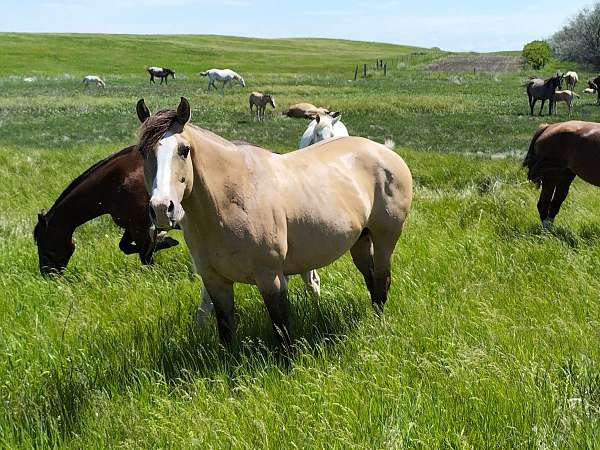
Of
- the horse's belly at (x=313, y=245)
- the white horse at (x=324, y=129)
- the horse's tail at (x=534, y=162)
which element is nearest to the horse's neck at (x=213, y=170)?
the horse's belly at (x=313, y=245)

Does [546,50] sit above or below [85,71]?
above

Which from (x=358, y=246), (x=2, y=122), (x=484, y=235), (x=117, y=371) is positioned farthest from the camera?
(x=2, y=122)

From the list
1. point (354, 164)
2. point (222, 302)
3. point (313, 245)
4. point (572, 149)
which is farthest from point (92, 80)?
point (313, 245)

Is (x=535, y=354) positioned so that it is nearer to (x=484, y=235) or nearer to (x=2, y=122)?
(x=484, y=235)

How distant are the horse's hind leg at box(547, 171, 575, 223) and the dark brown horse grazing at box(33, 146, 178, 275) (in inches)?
193

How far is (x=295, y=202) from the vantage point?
3701 millimetres

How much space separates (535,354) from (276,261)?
171cm

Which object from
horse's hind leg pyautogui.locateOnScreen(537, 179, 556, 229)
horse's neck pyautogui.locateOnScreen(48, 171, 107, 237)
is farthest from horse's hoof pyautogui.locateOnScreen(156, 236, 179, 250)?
horse's hind leg pyautogui.locateOnScreen(537, 179, 556, 229)

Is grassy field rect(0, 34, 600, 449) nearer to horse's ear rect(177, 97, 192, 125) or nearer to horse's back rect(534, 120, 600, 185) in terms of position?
horse's back rect(534, 120, 600, 185)

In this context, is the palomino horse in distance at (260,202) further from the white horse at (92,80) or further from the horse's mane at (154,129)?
the white horse at (92,80)

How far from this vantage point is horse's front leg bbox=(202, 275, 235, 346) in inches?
145

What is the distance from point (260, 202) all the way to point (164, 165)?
32.6 inches

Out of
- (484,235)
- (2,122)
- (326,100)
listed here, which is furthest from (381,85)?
(484,235)

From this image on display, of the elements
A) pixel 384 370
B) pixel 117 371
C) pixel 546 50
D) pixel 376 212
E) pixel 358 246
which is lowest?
pixel 117 371
